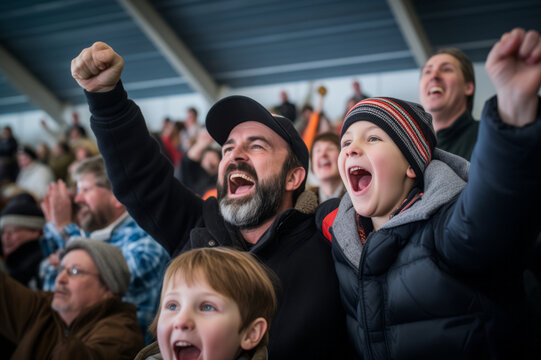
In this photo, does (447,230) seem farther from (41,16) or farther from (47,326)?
(41,16)

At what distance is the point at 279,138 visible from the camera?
2.37m

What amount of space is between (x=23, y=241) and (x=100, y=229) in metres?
1.02

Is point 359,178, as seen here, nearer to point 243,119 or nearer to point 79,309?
point 243,119

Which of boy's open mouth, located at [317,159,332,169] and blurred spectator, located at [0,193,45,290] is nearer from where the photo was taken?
boy's open mouth, located at [317,159,332,169]

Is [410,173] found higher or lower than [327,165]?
lower

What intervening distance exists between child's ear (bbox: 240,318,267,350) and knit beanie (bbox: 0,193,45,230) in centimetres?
312

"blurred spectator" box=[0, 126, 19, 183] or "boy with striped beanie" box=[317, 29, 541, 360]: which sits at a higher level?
"blurred spectator" box=[0, 126, 19, 183]

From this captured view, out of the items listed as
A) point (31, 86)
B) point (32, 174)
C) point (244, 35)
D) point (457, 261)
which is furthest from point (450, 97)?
point (31, 86)

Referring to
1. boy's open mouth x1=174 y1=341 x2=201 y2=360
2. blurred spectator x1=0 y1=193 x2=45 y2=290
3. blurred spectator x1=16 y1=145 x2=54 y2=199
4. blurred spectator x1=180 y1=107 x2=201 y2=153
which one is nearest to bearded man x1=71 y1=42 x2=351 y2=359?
boy's open mouth x1=174 y1=341 x2=201 y2=360

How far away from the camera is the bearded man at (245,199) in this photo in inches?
72.9

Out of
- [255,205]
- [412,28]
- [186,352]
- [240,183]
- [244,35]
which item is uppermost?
[244,35]

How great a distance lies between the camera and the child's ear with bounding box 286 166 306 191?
7.73 ft

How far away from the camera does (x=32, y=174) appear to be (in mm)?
7184

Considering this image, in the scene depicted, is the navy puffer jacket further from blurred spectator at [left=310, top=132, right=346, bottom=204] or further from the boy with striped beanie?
blurred spectator at [left=310, top=132, right=346, bottom=204]
